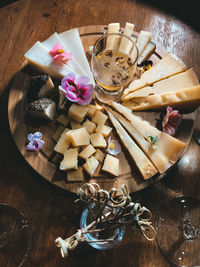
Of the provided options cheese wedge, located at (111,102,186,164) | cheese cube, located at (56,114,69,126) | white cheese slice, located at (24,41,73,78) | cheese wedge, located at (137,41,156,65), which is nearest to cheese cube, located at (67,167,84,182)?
cheese cube, located at (56,114,69,126)

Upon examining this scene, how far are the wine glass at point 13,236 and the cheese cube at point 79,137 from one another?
1.18ft

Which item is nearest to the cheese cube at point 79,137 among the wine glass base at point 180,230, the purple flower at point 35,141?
the purple flower at point 35,141

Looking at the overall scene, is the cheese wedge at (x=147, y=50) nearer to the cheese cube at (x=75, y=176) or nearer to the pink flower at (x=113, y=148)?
the pink flower at (x=113, y=148)

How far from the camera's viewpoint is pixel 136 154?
49.4 inches

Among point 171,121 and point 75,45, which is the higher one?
point 75,45

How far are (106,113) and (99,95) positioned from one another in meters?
0.10

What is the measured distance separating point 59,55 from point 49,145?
43 centimetres

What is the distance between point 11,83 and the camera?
1.42 meters

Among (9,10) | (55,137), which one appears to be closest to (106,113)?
(55,137)

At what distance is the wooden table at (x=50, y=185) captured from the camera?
1139mm

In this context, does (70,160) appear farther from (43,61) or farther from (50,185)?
(43,61)

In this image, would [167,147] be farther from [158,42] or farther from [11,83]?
[11,83]

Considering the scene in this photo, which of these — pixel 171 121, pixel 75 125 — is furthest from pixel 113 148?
pixel 171 121

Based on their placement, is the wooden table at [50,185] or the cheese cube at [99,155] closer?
the wooden table at [50,185]
